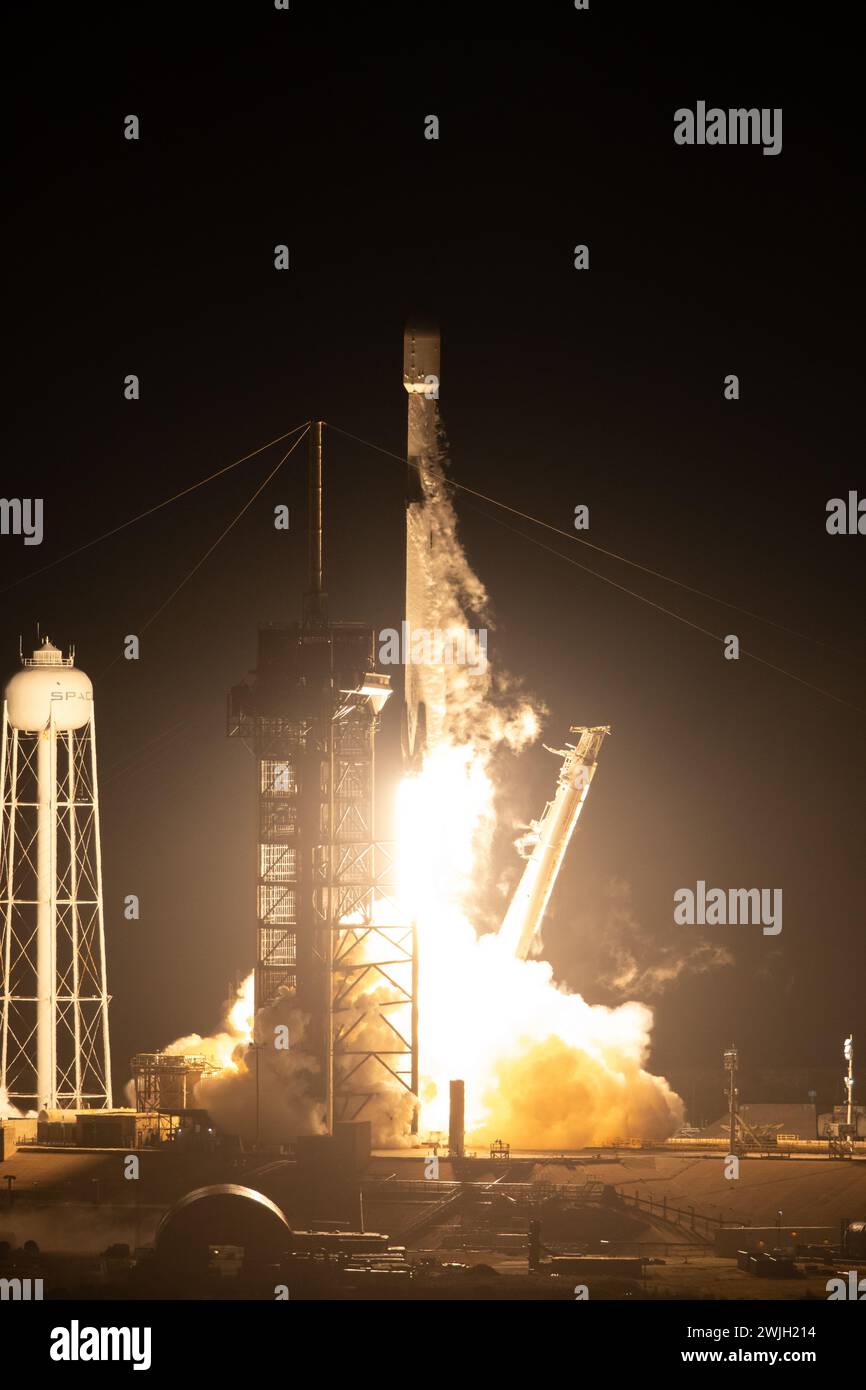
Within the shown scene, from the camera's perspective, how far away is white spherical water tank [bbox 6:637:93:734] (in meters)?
68.1

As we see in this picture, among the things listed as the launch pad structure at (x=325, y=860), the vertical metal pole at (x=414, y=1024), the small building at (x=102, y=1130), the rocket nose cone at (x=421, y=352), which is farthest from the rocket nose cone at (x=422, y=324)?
the small building at (x=102, y=1130)

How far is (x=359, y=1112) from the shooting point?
66.1 metres

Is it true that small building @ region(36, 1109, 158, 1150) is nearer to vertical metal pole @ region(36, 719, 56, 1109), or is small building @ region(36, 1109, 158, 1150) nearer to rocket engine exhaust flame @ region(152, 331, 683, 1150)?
rocket engine exhaust flame @ region(152, 331, 683, 1150)

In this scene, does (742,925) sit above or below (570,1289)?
above

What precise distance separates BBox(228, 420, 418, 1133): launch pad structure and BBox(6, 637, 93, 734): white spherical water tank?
13.6ft

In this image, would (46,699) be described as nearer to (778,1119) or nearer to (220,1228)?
(220,1228)

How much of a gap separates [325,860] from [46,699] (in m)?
8.32

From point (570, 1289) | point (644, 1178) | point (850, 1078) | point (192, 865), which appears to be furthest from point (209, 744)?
point (570, 1289)

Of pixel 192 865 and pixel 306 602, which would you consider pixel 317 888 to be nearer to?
pixel 306 602

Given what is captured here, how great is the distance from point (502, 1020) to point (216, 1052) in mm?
7828

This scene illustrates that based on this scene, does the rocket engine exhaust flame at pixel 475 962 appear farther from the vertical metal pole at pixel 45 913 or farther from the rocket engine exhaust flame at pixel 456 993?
the vertical metal pole at pixel 45 913

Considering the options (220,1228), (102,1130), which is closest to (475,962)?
(102,1130)

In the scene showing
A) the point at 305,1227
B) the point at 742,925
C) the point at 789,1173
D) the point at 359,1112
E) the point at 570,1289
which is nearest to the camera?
the point at 570,1289

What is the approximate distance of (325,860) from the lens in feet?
220
